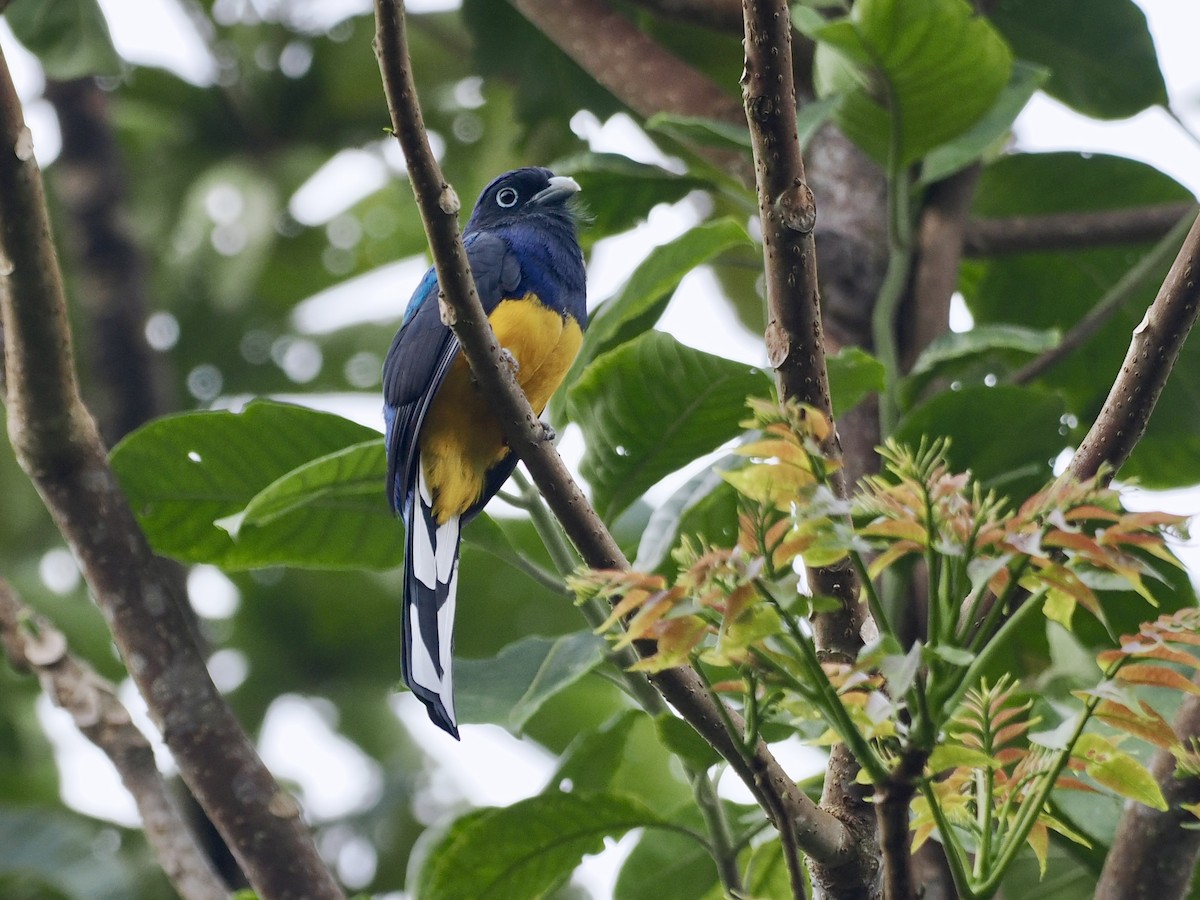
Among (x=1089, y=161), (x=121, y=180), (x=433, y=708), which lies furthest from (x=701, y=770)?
(x=121, y=180)

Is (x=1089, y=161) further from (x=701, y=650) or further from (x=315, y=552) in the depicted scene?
(x=701, y=650)

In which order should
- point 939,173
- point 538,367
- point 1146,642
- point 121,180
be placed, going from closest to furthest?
point 1146,642
point 939,173
point 538,367
point 121,180

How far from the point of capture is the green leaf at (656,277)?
2748mm

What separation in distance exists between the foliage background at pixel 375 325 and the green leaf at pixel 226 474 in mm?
29

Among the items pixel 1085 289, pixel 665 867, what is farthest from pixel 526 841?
pixel 1085 289

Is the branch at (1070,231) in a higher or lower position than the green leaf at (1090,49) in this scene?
lower

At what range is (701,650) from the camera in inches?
59.6

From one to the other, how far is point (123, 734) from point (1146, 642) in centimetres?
212

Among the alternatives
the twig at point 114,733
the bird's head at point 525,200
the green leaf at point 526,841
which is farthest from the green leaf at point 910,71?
the twig at point 114,733

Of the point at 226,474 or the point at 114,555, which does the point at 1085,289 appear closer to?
the point at 226,474

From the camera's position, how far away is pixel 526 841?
2588 millimetres

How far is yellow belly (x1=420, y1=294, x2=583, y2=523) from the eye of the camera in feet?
10.5

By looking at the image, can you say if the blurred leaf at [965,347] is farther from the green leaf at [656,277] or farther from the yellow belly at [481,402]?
the yellow belly at [481,402]

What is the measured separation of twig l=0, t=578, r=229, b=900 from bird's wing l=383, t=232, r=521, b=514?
0.72 metres
